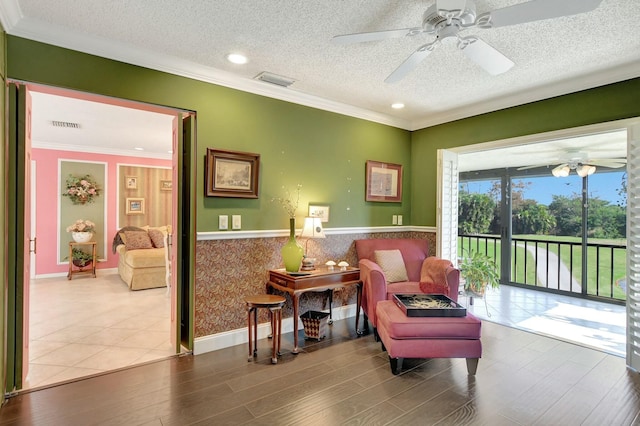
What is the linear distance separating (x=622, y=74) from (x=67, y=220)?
320 inches

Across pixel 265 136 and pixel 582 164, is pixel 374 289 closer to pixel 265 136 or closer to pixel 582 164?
pixel 265 136

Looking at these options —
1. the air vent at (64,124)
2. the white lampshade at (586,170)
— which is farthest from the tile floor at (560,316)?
the air vent at (64,124)

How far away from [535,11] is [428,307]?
2.04 metres

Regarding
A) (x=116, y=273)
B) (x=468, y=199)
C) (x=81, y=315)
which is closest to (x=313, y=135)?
(x=81, y=315)

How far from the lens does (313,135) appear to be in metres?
3.75

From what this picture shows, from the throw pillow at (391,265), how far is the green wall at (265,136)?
521 mm

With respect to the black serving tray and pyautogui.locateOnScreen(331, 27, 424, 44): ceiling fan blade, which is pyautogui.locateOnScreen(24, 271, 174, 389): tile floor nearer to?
the black serving tray

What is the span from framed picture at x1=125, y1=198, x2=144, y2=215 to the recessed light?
17.2 ft

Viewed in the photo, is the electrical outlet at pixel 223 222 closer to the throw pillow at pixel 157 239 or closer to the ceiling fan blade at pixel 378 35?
the ceiling fan blade at pixel 378 35

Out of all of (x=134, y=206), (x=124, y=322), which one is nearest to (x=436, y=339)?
(x=124, y=322)

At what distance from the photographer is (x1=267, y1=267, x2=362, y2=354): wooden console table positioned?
3061 mm

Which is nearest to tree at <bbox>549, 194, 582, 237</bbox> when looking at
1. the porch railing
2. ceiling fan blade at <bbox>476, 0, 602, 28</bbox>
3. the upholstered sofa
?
the porch railing

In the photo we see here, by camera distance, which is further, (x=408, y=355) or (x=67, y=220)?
(x=67, y=220)

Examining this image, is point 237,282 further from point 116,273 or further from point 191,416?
point 116,273
